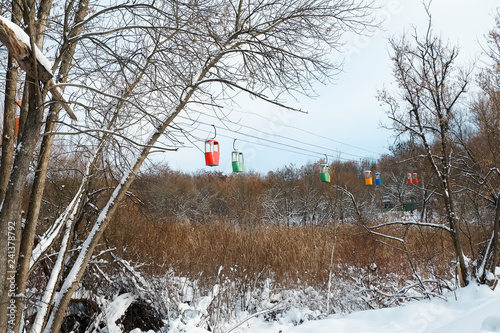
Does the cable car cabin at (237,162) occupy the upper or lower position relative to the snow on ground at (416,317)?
upper

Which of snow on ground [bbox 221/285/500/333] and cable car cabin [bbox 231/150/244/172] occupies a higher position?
cable car cabin [bbox 231/150/244/172]

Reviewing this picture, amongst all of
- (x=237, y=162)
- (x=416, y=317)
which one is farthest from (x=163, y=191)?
(x=416, y=317)

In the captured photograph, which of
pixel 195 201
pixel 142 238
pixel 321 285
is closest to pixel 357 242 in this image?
pixel 321 285

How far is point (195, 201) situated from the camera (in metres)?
24.3

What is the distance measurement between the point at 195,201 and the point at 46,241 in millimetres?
21042

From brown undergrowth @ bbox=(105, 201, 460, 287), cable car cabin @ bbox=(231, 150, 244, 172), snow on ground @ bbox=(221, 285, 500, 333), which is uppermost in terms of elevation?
cable car cabin @ bbox=(231, 150, 244, 172)

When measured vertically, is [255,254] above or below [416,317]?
above

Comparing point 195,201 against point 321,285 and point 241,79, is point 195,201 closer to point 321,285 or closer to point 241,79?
point 321,285

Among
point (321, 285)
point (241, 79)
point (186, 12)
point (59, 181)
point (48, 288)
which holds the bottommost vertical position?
point (321, 285)

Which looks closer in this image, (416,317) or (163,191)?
(416,317)

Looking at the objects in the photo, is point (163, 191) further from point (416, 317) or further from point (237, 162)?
point (416, 317)

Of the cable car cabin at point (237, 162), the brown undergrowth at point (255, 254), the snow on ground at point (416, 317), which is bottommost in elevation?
the snow on ground at point (416, 317)

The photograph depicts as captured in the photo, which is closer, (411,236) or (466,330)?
(466,330)

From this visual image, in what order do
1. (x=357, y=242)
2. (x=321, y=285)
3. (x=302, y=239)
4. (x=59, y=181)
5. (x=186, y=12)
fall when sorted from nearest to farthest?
(x=186, y=12), (x=59, y=181), (x=321, y=285), (x=357, y=242), (x=302, y=239)
